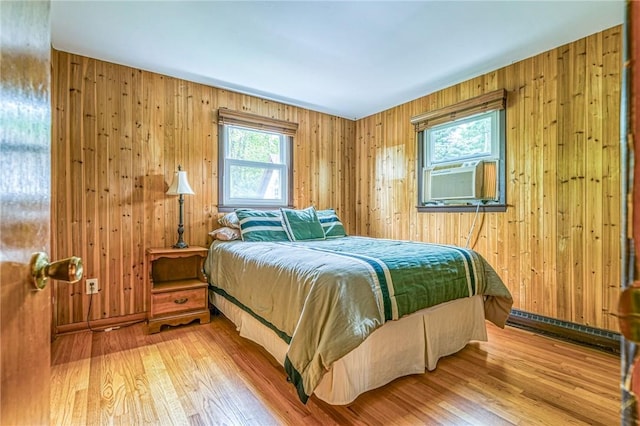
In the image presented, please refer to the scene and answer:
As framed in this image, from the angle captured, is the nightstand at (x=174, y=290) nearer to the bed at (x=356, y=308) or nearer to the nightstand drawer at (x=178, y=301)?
the nightstand drawer at (x=178, y=301)

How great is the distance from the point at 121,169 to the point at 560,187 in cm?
385

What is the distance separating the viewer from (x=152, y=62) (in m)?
2.73

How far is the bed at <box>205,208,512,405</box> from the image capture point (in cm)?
149

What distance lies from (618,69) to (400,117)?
2.01 meters

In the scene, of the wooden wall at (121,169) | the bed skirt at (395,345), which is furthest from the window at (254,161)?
the bed skirt at (395,345)

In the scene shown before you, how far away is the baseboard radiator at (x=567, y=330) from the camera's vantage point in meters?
2.19

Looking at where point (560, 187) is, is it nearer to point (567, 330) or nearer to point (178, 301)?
point (567, 330)

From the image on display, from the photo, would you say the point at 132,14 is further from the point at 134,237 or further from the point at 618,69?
the point at 618,69

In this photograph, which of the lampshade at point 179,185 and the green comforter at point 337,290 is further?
the lampshade at point 179,185

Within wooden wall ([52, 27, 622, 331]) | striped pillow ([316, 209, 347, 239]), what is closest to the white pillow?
wooden wall ([52, 27, 622, 331])

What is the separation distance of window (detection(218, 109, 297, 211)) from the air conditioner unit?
1.72m

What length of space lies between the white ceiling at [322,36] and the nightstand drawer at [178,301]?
6.82 feet

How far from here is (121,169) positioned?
109 inches

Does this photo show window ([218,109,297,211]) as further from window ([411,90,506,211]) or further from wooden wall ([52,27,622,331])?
Result: window ([411,90,506,211])
